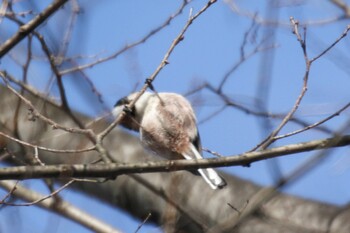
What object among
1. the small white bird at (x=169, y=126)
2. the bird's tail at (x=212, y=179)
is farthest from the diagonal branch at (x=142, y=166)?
the small white bird at (x=169, y=126)

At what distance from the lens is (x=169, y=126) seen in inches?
99.3

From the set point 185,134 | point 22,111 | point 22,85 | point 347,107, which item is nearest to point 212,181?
point 185,134

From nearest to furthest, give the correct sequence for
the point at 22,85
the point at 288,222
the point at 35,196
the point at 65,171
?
the point at 65,171, the point at 288,222, the point at 22,85, the point at 35,196

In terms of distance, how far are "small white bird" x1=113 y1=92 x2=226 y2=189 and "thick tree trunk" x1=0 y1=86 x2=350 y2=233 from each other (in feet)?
0.30

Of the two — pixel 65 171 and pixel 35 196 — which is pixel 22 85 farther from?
pixel 65 171

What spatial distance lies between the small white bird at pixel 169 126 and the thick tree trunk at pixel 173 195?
92mm

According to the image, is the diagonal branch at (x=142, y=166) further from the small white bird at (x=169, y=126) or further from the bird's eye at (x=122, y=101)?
the bird's eye at (x=122, y=101)

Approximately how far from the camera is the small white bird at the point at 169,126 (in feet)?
8.16

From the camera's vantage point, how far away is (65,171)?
67.1 inches

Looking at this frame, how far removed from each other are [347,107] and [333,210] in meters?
0.87

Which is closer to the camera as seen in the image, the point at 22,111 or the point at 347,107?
the point at 347,107

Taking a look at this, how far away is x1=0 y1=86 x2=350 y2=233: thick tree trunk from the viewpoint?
2393 millimetres

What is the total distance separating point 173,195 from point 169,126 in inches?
12.9

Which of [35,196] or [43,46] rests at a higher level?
[43,46]
